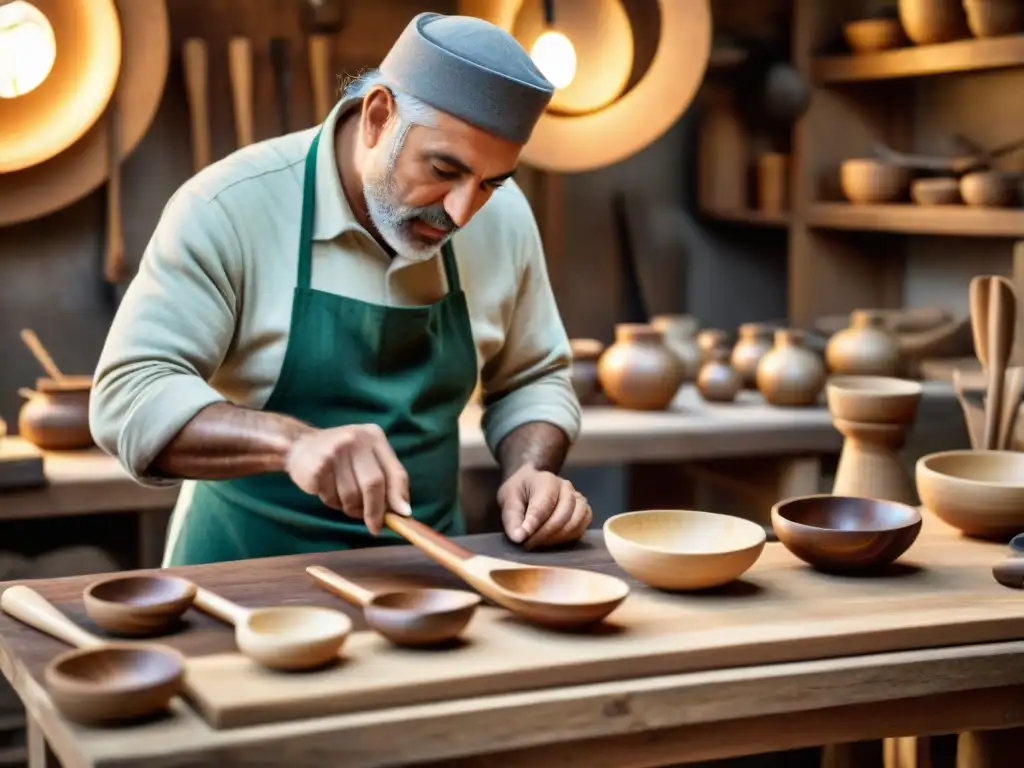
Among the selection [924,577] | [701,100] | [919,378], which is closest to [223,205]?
[924,577]

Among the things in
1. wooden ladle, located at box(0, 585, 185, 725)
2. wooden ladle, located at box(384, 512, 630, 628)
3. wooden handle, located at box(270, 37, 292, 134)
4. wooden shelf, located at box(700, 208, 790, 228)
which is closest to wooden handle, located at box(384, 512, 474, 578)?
wooden ladle, located at box(384, 512, 630, 628)

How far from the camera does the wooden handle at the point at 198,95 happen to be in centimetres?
425

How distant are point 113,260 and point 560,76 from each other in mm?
1481

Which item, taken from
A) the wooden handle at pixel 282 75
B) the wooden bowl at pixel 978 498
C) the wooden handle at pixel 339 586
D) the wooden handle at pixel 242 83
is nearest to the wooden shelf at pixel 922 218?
the wooden bowl at pixel 978 498

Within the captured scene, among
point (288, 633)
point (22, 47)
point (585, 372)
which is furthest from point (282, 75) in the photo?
point (288, 633)

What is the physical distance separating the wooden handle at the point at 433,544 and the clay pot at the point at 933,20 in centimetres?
300

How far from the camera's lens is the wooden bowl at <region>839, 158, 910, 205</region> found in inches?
181

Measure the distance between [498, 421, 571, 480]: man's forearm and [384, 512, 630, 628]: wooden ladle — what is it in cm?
62

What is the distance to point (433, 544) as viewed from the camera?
2.04 m

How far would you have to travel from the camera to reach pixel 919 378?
4406 mm

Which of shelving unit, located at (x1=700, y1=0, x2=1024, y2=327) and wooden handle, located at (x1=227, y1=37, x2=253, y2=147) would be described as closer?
wooden handle, located at (x1=227, y1=37, x2=253, y2=147)

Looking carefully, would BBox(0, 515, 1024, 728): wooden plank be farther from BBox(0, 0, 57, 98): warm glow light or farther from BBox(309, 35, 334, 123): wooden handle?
BBox(309, 35, 334, 123): wooden handle

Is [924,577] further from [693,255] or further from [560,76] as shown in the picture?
[693,255]

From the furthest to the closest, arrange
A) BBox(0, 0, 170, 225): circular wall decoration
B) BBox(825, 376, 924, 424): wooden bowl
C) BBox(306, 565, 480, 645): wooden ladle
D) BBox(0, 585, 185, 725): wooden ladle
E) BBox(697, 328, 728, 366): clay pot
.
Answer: BBox(697, 328, 728, 366): clay pot → BBox(0, 0, 170, 225): circular wall decoration → BBox(825, 376, 924, 424): wooden bowl → BBox(306, 565, 480, 645): wooden ladle → BBox(0, 585, 185, 725): wooden ladle
